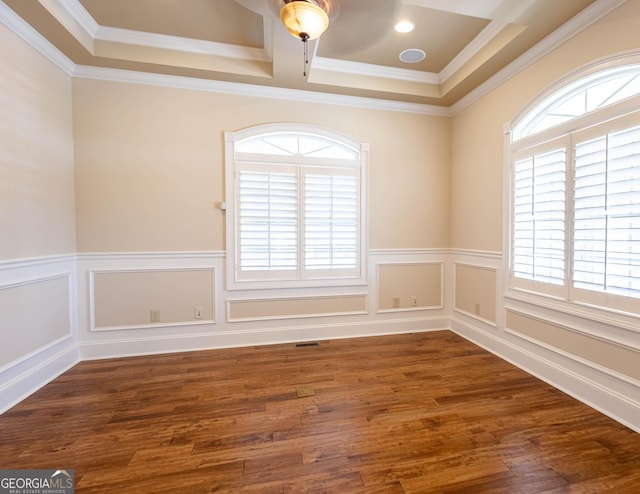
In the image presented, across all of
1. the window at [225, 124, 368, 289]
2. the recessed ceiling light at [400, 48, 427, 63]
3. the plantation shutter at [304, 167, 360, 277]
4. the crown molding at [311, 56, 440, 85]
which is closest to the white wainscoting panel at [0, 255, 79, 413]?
the window at [225, 124, 368, 289]

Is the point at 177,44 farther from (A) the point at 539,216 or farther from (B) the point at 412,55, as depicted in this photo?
(A) the point at 539,216

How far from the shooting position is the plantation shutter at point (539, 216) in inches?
96.2

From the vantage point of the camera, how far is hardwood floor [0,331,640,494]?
60.0 inches

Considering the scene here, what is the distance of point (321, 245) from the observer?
3514 mm

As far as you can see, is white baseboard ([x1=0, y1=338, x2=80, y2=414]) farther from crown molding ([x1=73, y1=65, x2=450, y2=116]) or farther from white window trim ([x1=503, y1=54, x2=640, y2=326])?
white window trim ([x1=503, y1=54, x2=640, y2=326])

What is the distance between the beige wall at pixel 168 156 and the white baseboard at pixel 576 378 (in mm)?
1722

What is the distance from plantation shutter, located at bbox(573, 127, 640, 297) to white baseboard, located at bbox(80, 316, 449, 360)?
1859 millimetres

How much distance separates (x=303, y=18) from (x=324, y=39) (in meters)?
0.83

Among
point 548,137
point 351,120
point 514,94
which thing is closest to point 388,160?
point 351,120

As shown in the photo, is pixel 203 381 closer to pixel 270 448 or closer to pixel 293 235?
pixel 270 448

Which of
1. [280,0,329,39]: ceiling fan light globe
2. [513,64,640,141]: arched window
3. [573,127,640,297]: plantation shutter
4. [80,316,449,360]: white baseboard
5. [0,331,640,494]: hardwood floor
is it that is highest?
[280,0,329,39]: ceiling fan light globe

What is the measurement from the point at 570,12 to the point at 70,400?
4781 mm

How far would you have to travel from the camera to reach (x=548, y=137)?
252 cm

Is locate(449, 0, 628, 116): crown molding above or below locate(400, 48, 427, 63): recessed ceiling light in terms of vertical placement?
below
